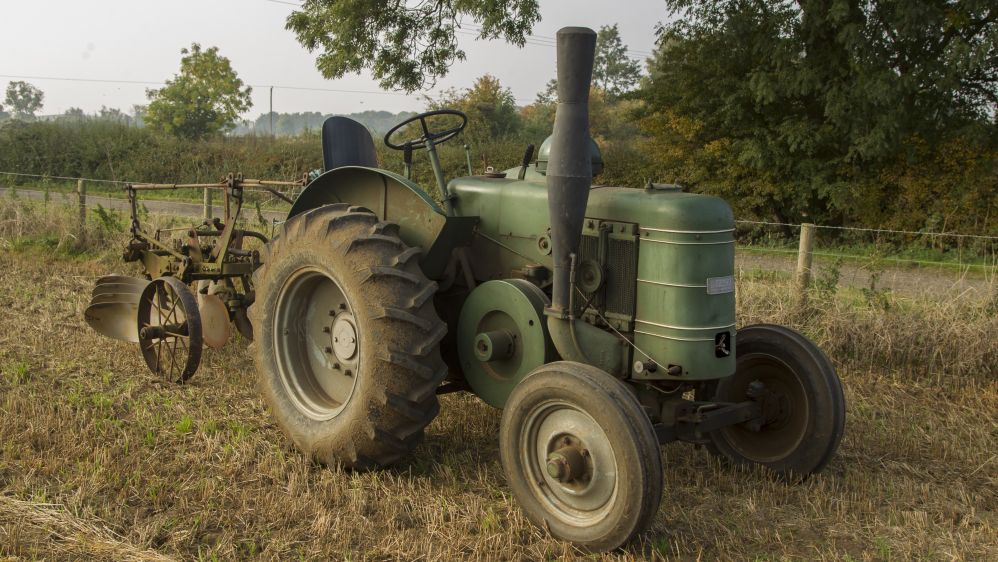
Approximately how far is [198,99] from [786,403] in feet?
112

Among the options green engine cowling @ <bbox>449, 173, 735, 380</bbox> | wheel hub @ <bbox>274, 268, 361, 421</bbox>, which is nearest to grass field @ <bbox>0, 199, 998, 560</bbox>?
wheel hub @ <bbox>274, 268, 361, 421</bbox>

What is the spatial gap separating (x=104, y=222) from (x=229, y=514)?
7781 millimetres

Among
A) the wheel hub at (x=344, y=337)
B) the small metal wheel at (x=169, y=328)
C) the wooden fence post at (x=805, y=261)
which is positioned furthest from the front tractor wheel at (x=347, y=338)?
the wooden fence post at (x=805, y=261)

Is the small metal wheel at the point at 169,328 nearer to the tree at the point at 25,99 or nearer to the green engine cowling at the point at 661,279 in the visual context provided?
the green engine cowling at the point at 661,279

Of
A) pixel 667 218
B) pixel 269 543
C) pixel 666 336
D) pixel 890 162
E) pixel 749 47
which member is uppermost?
pixel 749 47

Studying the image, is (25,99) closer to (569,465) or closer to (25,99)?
(25,99)

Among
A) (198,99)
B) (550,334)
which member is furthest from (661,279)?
(198,99)

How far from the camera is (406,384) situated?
367cm

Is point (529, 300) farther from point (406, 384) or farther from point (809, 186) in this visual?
point (809, 186)

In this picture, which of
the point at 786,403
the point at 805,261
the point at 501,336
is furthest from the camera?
the point at 805,261

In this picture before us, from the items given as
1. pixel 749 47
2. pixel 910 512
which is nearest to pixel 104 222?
pixel 910 512

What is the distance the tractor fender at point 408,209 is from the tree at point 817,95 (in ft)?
34.9

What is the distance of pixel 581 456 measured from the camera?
323cm

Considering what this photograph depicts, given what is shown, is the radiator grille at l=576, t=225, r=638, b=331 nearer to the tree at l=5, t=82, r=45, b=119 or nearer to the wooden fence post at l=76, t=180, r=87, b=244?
the wooden fence post at l=76, t=180, r=87, b=244
